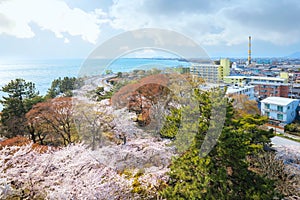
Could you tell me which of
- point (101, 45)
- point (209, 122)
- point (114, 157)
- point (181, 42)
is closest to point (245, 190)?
point (209, 122)

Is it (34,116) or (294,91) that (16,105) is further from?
(294,91)

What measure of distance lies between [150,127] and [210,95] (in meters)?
2.87

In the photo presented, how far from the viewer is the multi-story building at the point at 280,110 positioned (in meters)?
17.8

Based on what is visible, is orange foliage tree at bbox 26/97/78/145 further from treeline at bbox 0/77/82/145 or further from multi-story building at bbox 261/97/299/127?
multi-story building at bbox 261/97/299/127

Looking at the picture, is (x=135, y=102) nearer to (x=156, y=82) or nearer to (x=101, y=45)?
(x=156, y=82)

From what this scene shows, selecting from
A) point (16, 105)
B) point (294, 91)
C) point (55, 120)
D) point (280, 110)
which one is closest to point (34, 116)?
point (55, 120)

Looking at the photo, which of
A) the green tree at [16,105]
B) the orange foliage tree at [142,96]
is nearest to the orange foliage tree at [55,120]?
the green tree at [16,105]

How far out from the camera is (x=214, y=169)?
3.72m

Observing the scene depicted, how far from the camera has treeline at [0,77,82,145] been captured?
24.5 ft

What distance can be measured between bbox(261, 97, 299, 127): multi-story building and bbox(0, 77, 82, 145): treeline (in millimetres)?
16113

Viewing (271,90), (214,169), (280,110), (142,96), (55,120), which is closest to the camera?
(214,169)

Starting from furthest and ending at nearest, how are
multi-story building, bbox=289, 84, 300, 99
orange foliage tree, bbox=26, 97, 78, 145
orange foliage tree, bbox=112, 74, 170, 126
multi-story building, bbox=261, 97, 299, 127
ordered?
multi-story building, bbox=289, 84, 300, 99 < multi-story building, bbox=261, 97, 299, 127 < orange foliage tree, bbox=112, 74, 170, 126 < orange foliage tree, bbox=26, 97, 78, 145

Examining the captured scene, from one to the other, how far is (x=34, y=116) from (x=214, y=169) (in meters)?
6.53

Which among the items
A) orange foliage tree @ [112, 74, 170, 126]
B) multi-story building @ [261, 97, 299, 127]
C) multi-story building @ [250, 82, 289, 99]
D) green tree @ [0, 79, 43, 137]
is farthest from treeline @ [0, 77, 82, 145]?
multi-story building @ [250, 82, 289, 99]
